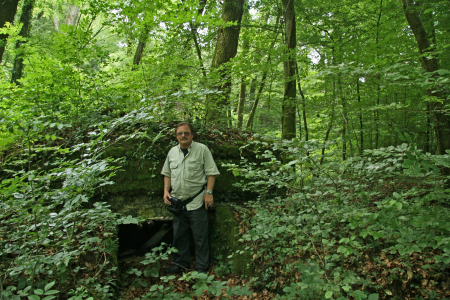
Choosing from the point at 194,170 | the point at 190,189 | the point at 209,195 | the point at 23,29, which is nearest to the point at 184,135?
the point at 194,170

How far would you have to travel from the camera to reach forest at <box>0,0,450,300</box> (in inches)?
96.4

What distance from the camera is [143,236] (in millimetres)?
5125

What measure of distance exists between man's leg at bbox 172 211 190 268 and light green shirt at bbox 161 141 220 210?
0.27 m

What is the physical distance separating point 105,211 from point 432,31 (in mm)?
6841

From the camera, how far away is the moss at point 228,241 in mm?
3871

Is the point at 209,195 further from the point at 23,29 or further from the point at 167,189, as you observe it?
the point at 23,29

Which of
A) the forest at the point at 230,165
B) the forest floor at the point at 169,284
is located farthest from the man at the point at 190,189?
the forest at the point at 230,165

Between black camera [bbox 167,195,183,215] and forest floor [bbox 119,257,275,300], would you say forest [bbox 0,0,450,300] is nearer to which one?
forest floor [bbox 119,257,275,300]

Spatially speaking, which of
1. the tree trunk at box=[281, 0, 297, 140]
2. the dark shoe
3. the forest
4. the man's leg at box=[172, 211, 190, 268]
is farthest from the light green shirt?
the tree trunk at box=[281, 0, 297, 140]

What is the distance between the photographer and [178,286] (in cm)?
383

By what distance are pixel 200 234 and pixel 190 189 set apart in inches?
29.6

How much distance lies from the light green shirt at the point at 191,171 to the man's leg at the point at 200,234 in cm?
13

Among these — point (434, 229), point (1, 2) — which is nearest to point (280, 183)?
point (434, 229)

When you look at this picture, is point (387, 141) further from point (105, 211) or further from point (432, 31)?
point (105, 211)
